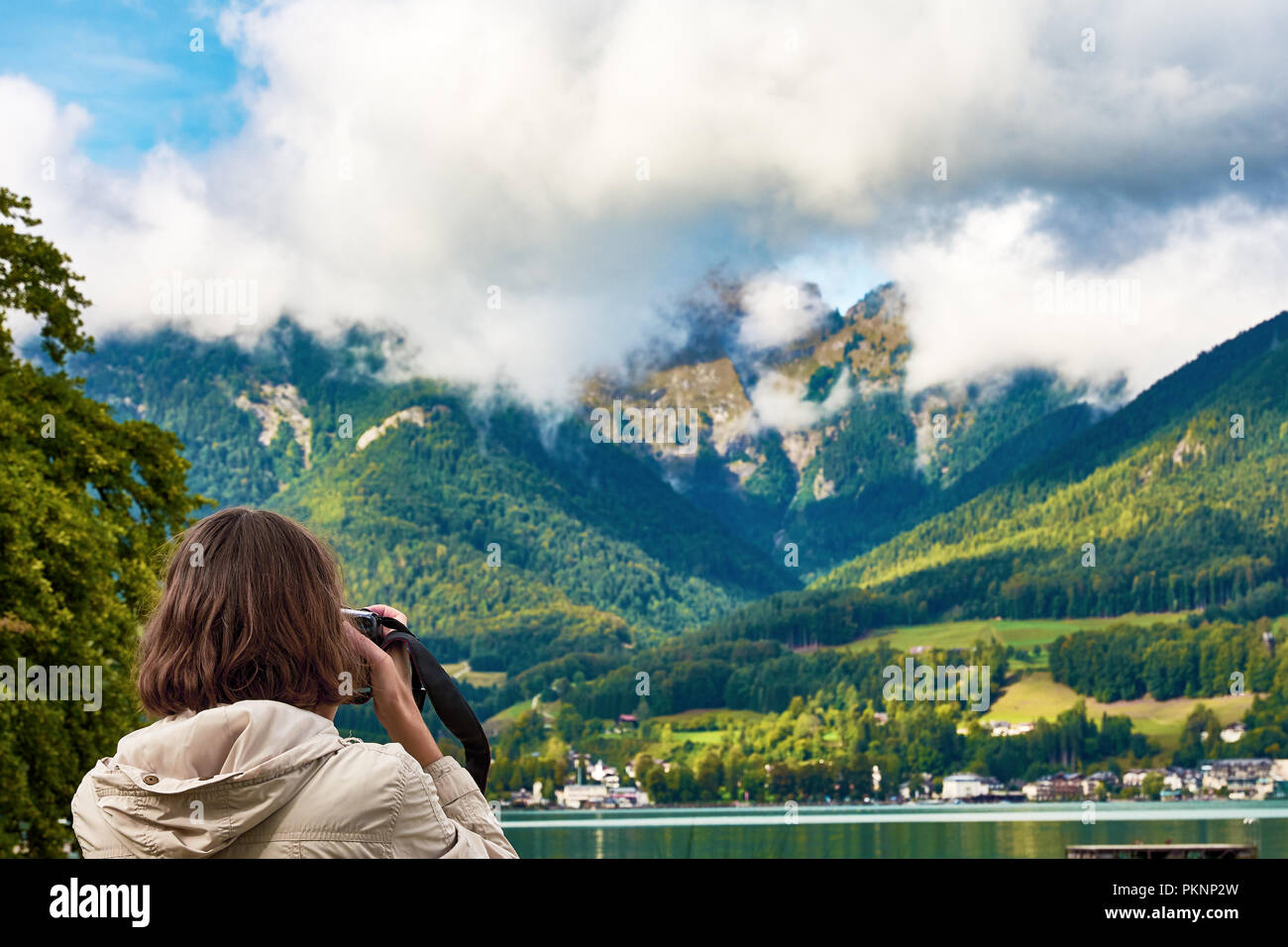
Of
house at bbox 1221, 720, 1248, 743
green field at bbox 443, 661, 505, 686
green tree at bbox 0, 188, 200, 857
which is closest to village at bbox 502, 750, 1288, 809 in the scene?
house at bbox 1221, 720, 1248, 743

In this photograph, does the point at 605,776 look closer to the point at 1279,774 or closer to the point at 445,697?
the point at 1279,774

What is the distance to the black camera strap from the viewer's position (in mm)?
2506

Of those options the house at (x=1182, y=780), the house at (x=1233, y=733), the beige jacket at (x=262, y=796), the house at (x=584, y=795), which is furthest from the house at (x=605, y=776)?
the beige jacket at (x=262, y=796)

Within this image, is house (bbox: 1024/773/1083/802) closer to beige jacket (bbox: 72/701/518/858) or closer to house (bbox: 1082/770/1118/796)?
house (bbox: 1082/770/1118/796)

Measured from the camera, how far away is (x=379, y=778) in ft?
7.18

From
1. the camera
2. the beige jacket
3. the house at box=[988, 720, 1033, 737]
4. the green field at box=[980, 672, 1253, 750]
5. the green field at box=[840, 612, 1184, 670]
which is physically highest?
the camera

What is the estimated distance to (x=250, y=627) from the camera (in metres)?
2.46

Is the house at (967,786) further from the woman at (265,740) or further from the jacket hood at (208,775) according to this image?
the jacket hood at (208,775)

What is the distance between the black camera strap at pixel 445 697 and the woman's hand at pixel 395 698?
0.03 m

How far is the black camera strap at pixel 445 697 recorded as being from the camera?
2506 millimetres

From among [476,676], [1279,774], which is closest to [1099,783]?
[1279,774]
